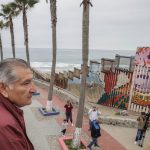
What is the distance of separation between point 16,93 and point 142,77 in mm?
15817

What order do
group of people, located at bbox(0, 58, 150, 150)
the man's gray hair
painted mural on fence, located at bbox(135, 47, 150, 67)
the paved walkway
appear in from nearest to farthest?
group of people, located at bbox(0, 58, 150, 150)
the man's gray hair
the paved walkway
painted mural on fence, located at bbox(135, 47, 150, 67)

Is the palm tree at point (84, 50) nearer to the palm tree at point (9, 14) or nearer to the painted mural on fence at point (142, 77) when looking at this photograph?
the painted mural on fence at point (142, 77)

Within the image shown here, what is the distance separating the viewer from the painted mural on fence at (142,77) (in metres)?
16.5

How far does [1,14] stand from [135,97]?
21.2m

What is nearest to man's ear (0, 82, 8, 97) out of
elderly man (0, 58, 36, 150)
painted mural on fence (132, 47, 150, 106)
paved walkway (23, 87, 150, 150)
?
elderly man (0, 58, 36, 150)

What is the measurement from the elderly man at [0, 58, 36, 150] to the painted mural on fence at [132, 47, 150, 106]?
15293mm

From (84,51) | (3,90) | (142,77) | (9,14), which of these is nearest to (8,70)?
(3,90)

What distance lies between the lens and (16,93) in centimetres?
184

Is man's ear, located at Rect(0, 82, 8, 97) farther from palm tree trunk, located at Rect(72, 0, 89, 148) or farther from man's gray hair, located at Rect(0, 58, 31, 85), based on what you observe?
palm tree trunk, located at Rect(72, 0, 89, 148)

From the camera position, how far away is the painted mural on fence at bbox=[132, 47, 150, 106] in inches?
649

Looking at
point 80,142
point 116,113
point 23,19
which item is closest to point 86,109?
point 116,113

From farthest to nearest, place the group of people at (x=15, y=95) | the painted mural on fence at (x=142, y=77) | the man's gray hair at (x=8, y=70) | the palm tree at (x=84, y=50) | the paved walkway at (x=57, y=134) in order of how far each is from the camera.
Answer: the painted mural on fence at (x=142, y=77)
the paved walkway at (x=57, y=134)
the palm tree at (x=84, y=50)
the man's gray hair at (x=8, y=70)
the group of people at (x=15, y=95)

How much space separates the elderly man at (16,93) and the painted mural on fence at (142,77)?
1529 centimetres

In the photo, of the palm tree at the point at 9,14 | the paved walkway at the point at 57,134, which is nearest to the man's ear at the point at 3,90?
the paved walkway at the point at 57,134
